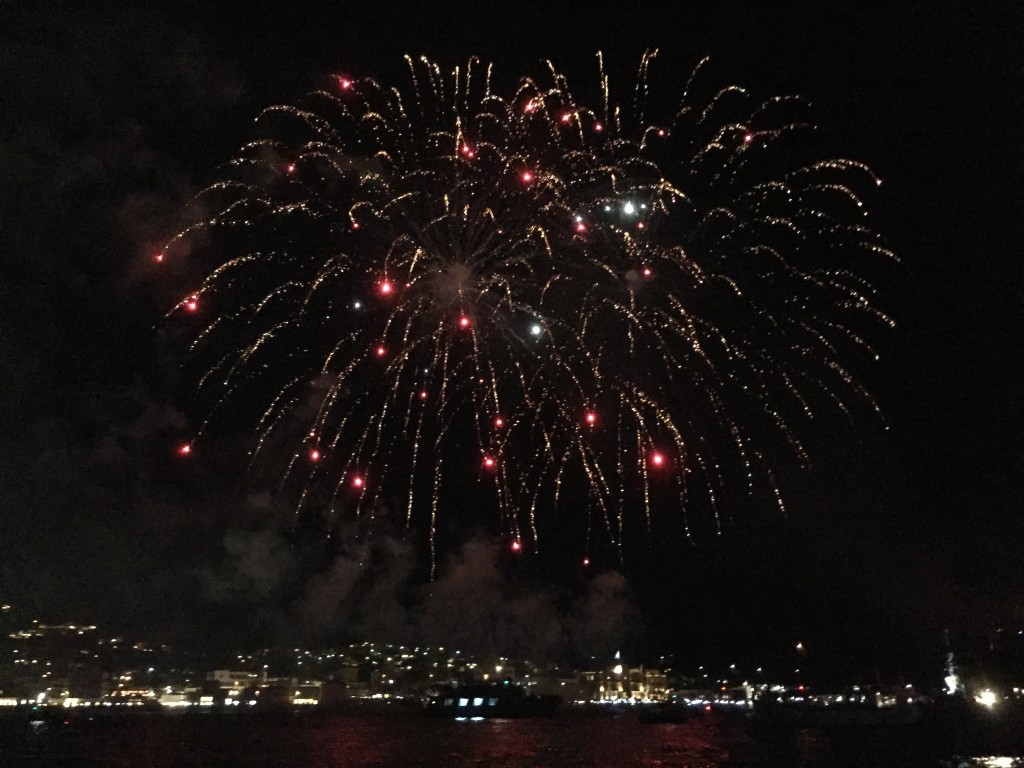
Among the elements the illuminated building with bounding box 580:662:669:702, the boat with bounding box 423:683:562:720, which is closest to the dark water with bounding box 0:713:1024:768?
the boat with bounding box 423:683:562:720

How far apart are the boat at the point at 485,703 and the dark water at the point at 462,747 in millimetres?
17649

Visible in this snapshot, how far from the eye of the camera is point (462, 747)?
6794cm

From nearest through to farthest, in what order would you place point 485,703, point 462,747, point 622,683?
1. point 462,747
2. point 485,703
3. point 622,683

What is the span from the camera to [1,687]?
13500 cm

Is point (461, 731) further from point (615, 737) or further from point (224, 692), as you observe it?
point (224, 692)

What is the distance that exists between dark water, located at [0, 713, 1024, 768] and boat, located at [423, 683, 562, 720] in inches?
695

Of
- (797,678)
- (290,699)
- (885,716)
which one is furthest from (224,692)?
(885,716)

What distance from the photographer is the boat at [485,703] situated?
119125mm

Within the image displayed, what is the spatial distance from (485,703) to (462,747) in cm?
5301

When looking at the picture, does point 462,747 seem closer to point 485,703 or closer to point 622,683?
point 485,703

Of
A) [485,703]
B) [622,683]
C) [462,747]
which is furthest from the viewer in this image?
[622,683]

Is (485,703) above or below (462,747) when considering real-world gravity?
above

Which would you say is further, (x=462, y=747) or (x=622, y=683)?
(x=622, y=683)

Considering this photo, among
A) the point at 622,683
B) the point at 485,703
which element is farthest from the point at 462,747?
the point at 622,683
